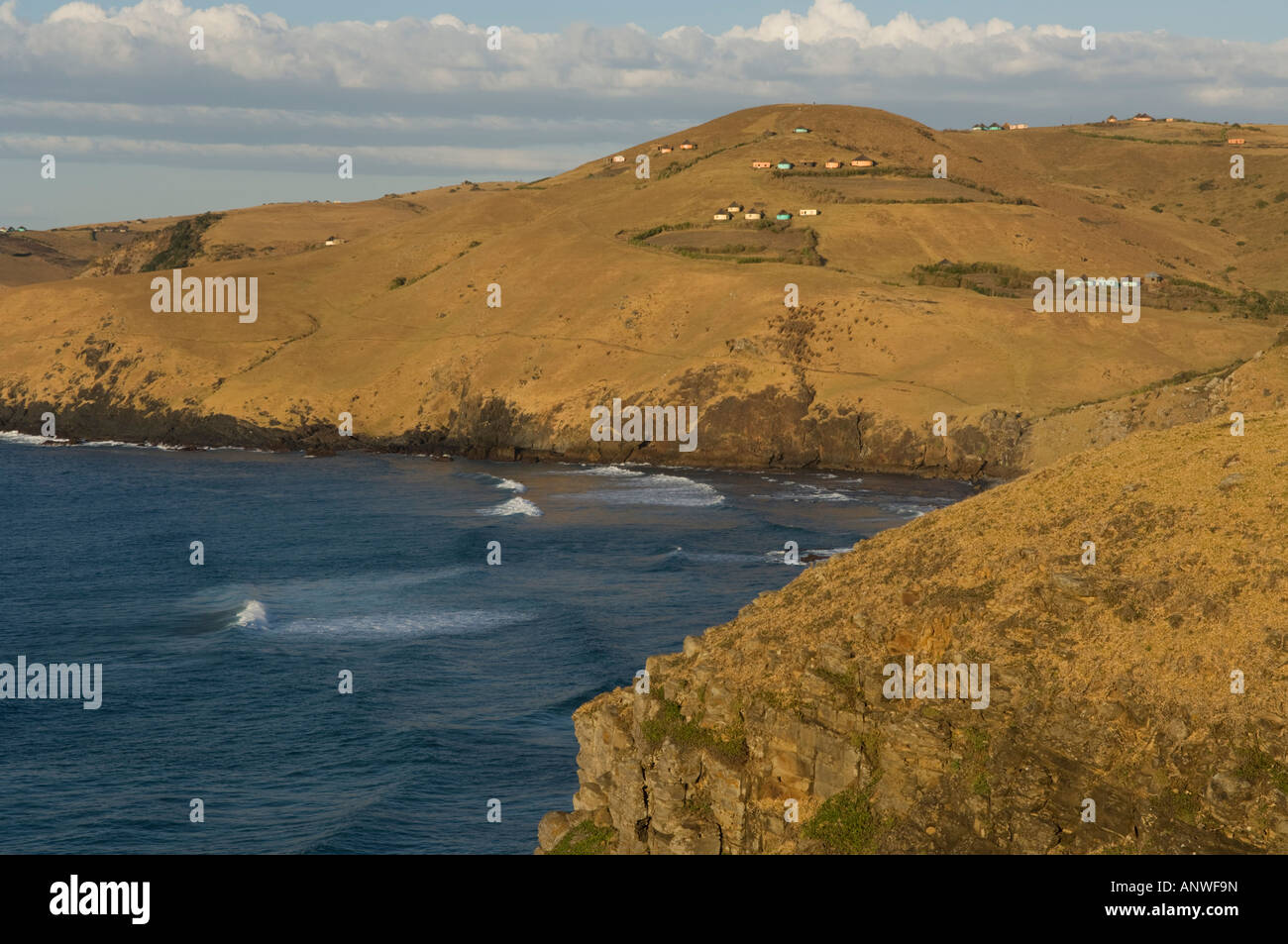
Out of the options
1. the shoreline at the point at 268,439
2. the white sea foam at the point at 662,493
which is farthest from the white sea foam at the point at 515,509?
the shoreline at the point at 268,439

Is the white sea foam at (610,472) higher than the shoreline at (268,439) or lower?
lower

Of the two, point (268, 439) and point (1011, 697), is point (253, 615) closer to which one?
point (1011, 697)

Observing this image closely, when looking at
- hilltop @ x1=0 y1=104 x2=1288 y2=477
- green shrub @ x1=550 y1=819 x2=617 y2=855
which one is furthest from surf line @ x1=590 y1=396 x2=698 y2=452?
green shrub @ x1=550 y1=819 x2=617 y2=855

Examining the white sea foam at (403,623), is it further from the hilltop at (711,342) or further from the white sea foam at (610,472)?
the white sea foam at (610,472)

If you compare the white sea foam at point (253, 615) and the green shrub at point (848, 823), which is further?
the white sea foam at point (253, 615)

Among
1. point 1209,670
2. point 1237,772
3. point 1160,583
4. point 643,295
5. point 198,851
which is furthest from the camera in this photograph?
point 643,295

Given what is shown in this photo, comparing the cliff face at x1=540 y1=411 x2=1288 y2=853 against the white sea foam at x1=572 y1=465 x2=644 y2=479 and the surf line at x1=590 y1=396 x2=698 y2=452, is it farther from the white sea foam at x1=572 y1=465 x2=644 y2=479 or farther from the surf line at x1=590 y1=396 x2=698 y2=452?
the surf line at x1=590 y1=396 x2=698 y2=452
